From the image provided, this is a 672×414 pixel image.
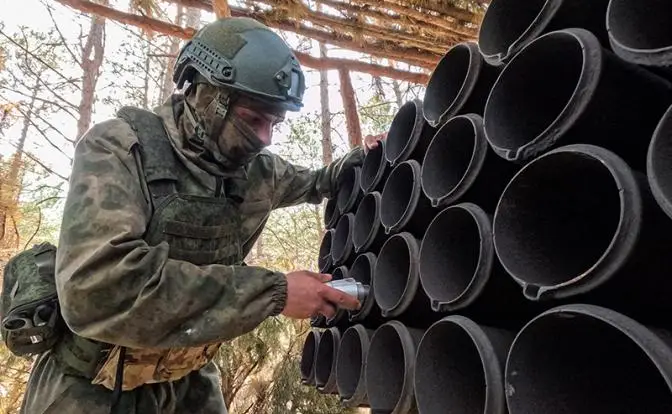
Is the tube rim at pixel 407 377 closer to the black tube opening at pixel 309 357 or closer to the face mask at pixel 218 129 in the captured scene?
the face mask at pixel 218 129

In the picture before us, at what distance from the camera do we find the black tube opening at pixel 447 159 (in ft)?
5.64

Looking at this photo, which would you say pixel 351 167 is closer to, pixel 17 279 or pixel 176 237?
pixel 176 237

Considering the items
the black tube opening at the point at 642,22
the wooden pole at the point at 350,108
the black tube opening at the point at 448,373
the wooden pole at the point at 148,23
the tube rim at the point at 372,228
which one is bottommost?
the black tube opening at the point at 448,373

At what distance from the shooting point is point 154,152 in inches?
80.4

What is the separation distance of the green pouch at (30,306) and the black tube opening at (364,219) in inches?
48.5

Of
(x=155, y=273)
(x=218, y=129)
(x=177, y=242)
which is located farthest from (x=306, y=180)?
(x=155, y=273)

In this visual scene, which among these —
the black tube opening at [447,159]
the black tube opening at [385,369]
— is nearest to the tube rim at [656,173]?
the black tube opening at [447,159]

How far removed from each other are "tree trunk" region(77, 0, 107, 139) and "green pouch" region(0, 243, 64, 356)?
7.03 meters

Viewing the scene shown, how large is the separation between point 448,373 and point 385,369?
17.8 inches

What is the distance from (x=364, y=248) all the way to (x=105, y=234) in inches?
42.4

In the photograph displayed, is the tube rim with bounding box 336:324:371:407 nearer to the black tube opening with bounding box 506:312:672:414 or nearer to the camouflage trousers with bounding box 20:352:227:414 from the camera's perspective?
the camouflage trousers with bounding box 20:352:227:414

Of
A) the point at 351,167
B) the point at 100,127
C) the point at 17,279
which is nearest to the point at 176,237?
the point at 100,127

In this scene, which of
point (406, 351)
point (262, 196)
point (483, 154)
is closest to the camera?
point (483, 154)

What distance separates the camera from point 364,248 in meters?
2.38
